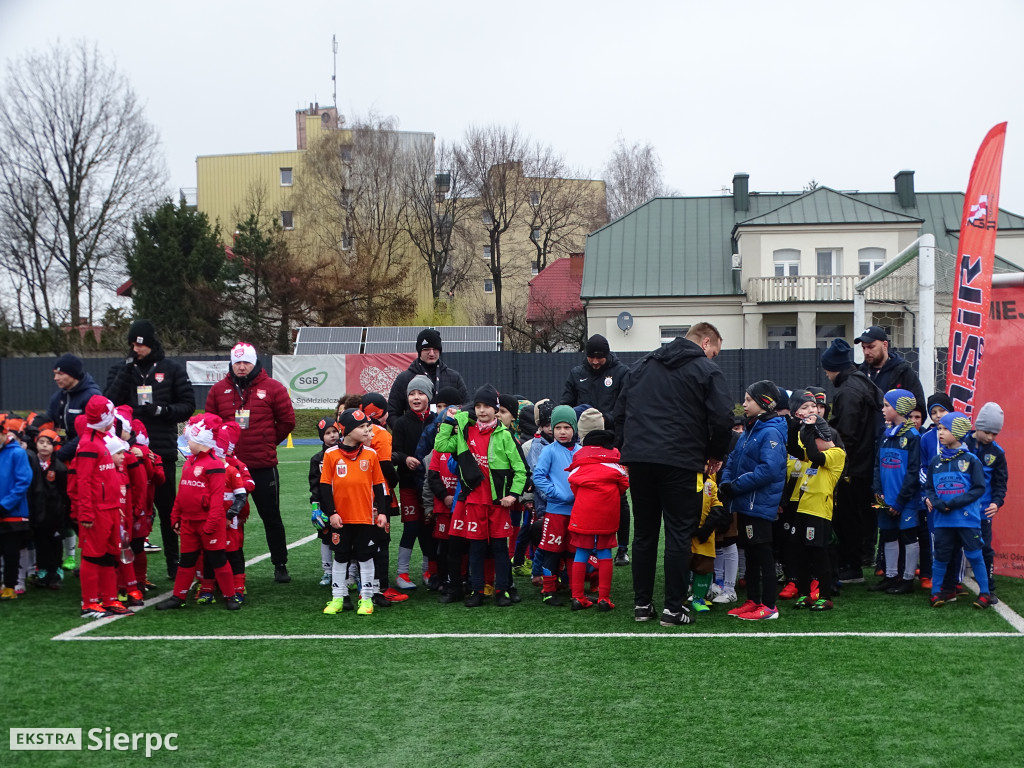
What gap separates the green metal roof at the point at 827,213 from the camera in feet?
117

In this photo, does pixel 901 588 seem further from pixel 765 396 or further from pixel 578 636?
pixel 578 636

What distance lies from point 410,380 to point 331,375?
20.8 metres

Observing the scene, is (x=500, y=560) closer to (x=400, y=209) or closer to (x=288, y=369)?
(x=288, y=369)

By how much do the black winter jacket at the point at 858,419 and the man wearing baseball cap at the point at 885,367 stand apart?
212 mm

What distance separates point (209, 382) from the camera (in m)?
28.4

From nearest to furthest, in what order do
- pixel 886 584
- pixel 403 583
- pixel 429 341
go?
pixel 886 584 → pixel 403 583 → pixel 429 341

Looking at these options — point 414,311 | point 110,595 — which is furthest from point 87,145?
point 110,595

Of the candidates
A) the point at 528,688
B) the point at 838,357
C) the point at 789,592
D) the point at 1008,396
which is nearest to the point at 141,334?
the point at 528,688

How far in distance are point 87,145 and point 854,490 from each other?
122 feet

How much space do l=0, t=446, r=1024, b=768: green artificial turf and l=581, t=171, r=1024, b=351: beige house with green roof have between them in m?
29.1

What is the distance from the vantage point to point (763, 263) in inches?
1423

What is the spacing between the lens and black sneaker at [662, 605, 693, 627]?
6082 millimetres

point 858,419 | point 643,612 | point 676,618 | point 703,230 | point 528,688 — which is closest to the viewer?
point 528,688

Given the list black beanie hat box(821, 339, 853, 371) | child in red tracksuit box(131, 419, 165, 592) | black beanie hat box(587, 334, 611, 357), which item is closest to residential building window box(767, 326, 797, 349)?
black beanie hat box(587, 334, 611, 357)
